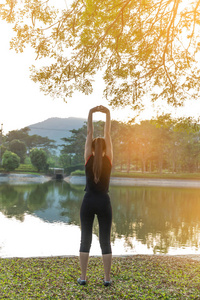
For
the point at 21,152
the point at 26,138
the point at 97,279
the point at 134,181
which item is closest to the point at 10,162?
the point at 21,152

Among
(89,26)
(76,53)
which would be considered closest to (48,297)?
(76,53)

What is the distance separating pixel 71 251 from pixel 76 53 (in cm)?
513

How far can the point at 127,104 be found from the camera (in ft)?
22.1

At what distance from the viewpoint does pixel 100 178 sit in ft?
10.1

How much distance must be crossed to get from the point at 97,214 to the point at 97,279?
3.02 feet

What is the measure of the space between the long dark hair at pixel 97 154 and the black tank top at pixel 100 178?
0.06m

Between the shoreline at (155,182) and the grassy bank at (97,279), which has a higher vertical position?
the grassy bank at (97,279)

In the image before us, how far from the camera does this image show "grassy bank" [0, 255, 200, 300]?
115 inches

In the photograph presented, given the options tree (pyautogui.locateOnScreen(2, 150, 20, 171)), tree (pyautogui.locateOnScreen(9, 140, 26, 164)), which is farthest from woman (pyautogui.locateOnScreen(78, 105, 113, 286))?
tree (pyautogui.locateOnScreen(9, 140, 26, 164))

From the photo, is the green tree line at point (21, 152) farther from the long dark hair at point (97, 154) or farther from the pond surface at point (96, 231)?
the long dark hair at point (97, 154)

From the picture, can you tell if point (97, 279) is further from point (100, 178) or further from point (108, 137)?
point (108, 137)

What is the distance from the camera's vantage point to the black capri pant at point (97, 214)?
301 cm

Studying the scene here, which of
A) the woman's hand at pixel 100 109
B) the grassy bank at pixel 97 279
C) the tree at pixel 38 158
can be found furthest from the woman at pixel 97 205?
the tree at pixel 38 158

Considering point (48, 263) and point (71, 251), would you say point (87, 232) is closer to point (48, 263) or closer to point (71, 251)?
point (48, 263)
